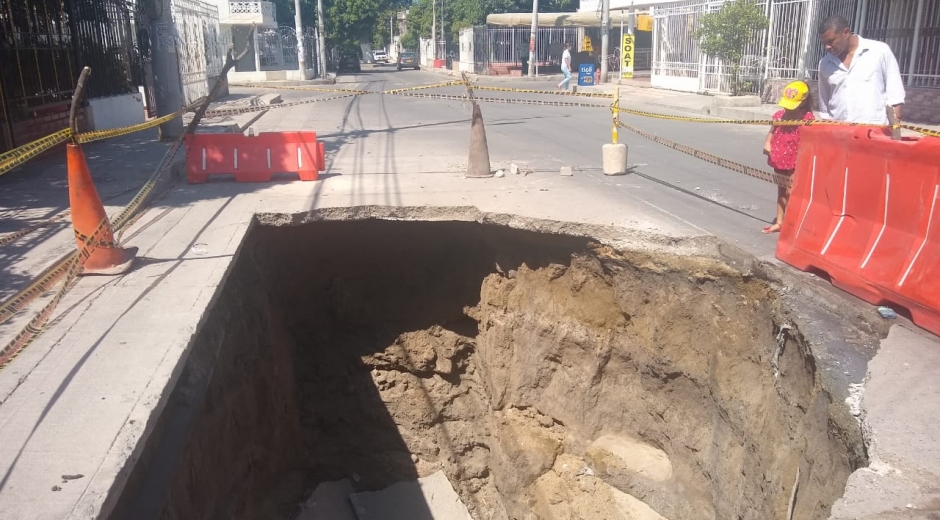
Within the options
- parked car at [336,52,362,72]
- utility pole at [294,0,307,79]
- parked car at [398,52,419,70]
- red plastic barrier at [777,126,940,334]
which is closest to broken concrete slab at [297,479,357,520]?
red plastic barrier at [777,126,940,334]

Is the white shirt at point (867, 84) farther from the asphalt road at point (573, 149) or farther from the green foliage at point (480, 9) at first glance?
the green foliage at point (480, 9)

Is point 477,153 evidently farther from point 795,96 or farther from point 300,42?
point 300,42

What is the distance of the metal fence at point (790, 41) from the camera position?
14.8m

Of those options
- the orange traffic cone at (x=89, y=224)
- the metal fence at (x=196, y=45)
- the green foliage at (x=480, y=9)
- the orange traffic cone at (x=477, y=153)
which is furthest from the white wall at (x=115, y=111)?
the green foliage at (x=480, y=9)

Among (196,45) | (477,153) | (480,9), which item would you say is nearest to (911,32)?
(477,153)

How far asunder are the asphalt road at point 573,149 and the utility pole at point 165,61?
8.81ft

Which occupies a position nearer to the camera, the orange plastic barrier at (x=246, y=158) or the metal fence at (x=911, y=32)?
the orange plastic barrier at (x=246, y=158)

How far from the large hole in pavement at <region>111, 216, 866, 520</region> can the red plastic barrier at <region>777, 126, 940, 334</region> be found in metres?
0.52

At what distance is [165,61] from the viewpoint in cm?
1212

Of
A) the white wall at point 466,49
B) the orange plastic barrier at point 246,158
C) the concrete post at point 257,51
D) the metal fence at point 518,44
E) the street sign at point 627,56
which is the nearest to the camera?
the orange plastic barrier at point 246,158

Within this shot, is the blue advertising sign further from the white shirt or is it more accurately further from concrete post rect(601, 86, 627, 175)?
the white shirt

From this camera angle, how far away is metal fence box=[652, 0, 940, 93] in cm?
1481

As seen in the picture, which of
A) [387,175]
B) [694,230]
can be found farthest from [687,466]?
[387,175]

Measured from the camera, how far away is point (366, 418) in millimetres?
9047
